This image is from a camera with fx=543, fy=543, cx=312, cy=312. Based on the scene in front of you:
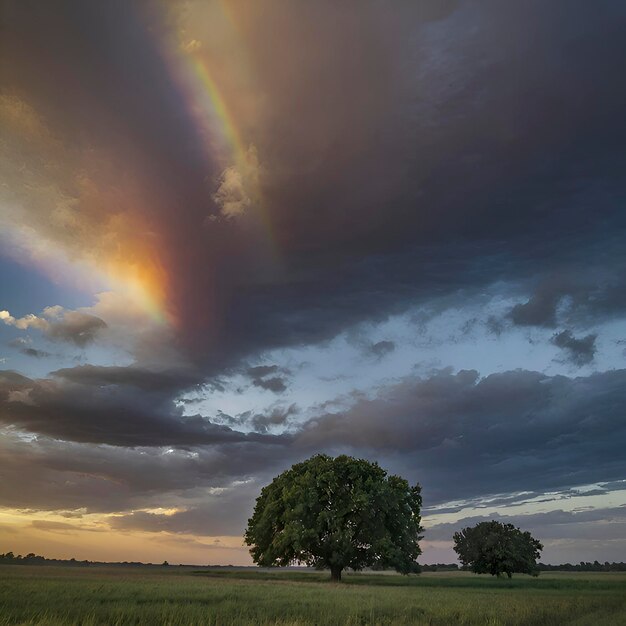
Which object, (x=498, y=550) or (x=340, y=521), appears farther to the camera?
(x=498, y=550)

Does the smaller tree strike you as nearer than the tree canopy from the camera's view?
No

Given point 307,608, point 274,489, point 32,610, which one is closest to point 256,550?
point 274,489

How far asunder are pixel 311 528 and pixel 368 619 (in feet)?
131

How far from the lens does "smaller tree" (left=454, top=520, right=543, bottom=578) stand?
297ft

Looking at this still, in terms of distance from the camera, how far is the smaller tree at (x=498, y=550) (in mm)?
90625

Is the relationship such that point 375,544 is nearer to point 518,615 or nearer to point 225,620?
point 518,615

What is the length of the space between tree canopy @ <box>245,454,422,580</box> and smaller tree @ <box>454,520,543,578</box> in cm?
3059

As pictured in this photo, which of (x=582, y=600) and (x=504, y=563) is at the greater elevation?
(x=504, y=563)

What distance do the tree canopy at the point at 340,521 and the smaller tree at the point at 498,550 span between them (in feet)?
100

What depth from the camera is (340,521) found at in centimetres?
6375

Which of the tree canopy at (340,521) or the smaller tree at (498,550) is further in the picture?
the smaller tree at (498,550)

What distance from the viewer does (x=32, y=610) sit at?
874 inches

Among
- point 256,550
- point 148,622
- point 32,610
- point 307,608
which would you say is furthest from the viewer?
point 256,550

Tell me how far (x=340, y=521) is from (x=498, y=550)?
41.6m
